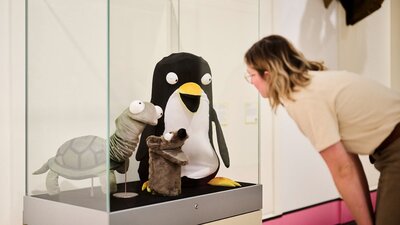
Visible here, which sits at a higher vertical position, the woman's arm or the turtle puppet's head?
the turtle puppet's head

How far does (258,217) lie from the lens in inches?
64.5

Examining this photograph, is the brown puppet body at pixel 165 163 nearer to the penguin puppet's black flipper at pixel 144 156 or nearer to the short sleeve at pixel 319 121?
the penguin puppet's black flipper at pixel 144 156

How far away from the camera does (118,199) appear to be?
4.35 feet

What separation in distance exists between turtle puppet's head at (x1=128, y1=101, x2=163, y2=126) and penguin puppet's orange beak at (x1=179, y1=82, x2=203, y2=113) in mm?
125

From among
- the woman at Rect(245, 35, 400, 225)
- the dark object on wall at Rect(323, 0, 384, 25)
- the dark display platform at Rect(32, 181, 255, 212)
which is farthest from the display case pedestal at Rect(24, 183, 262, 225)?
the dark object on wall at Rect(323, 0, 384, 25)

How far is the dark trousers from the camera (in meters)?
1.29

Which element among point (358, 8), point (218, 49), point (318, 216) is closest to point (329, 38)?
point (358, 8)

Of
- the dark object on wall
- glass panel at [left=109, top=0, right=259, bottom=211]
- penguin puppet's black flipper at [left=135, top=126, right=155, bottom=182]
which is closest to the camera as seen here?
penguin puppet's black flipper at [left=135, top=126, right=155, bottom=182]

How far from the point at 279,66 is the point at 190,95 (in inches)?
14.3

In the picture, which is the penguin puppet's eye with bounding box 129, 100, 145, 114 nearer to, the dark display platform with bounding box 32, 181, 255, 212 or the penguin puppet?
the penguin puppet

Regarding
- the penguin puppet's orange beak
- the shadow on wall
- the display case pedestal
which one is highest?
the shadow on wall

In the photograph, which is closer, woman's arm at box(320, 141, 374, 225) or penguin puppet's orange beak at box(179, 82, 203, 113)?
woman's arm at box(320, 141, 374, 225)

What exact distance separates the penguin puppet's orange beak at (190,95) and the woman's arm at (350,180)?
489mm

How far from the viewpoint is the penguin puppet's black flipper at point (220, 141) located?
1.68 meters
